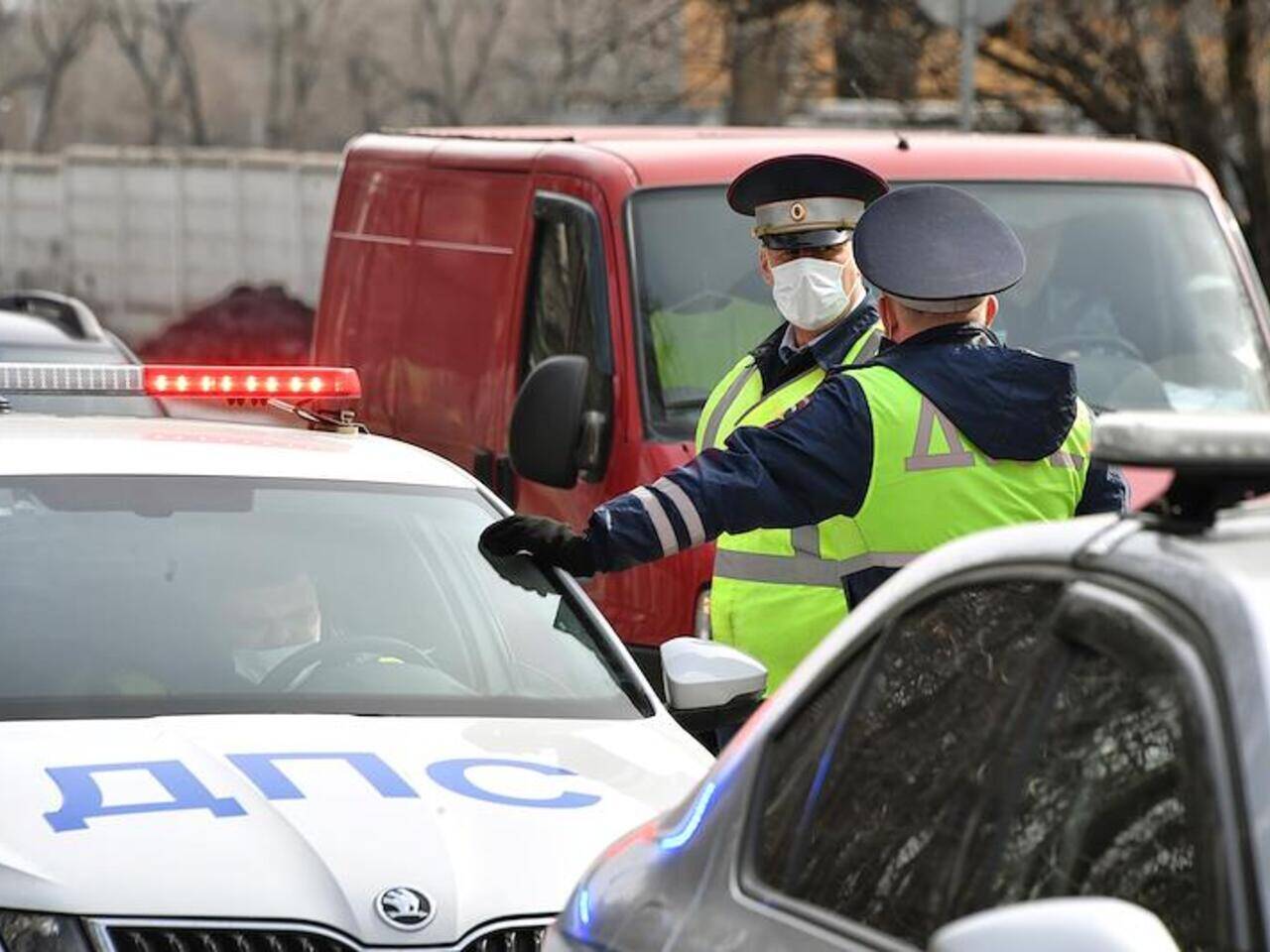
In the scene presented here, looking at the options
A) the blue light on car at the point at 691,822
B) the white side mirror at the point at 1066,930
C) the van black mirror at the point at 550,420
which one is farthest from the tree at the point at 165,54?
the white side mirror at the point at 1066,930

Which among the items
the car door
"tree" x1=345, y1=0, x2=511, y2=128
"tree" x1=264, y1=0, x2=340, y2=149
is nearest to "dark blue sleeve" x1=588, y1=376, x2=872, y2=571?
the car door

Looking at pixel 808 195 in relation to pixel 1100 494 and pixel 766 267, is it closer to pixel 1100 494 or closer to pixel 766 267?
pixel 766 267

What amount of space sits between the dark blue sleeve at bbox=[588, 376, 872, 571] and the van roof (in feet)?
9.55

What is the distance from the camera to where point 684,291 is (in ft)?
A: 26.5

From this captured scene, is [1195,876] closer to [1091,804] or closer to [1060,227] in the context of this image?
[1091,804]

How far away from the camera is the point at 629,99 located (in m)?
22.7

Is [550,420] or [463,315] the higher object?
[550,420]

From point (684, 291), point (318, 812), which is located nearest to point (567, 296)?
point (684, 291)

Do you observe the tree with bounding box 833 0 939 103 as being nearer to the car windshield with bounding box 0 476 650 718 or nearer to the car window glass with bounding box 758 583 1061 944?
the car windshield with bounding box 0 476 650 718

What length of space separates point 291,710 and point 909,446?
111 centimetres

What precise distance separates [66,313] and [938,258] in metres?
8.12

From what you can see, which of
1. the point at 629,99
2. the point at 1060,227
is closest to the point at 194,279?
the point at 629,99

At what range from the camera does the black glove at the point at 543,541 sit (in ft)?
18.1

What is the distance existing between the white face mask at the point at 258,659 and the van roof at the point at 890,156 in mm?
3028
